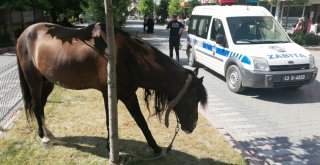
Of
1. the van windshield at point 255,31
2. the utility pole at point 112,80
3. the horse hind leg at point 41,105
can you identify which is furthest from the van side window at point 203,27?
the utility pole at point 112,80

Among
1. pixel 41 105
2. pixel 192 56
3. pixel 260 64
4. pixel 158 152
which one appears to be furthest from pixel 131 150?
pixel 192 56

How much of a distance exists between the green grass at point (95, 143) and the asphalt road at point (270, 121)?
0.42 m

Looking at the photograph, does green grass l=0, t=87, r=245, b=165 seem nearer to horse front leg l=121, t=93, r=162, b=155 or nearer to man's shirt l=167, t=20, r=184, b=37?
horse front leg l=121, t=93, r=162, b=155

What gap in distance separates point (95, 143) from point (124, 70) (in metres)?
1.77

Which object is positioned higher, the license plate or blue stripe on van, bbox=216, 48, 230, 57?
blue stripe on van, bbox=216, 48, 230, 57

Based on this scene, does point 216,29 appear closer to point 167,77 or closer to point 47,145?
point 167,77

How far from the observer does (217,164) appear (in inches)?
183

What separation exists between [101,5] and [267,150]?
1094cm

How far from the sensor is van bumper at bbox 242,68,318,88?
759cm

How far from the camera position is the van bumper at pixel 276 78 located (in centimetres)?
759

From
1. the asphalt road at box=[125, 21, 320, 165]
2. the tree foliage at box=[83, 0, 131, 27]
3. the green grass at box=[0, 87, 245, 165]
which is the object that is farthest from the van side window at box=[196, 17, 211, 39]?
the green grass at box=[0, 87, 245, 165]

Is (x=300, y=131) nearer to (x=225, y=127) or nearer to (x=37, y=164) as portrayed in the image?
(x=225, y=127)

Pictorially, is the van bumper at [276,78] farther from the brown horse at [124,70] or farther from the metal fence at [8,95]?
the metal fence at [8,95]

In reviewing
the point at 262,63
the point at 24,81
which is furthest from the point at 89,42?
the point at 262,63
